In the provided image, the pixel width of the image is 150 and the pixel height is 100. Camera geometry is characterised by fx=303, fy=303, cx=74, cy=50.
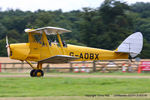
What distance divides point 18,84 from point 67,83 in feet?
6.97

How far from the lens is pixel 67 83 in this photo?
43.9ft

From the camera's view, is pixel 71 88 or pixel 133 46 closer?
pixel 71 88

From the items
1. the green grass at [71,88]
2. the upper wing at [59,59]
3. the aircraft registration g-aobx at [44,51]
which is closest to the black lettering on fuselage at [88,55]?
the aircraft registration g-aobx at [44,51]

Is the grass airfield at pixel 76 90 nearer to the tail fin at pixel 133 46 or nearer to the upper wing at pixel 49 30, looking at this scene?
the upper wing at pixel 49 30

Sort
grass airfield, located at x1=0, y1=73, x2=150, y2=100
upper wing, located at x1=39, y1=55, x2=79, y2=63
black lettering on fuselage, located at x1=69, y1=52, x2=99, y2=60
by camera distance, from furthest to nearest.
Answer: black lettering on fuselage, located at x1=69, y1=52, x2=99, y2=60
upper wing, located at x1=39, y1=55, x2=79, y2=63
grass airfield, located at x1=0, y1=73, x2=150, y2=100

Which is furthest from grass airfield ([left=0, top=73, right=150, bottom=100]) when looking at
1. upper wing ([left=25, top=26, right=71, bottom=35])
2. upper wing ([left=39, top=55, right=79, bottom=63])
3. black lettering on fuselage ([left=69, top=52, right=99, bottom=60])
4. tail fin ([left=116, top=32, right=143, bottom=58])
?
tail fin ([left=116, top=32, right=143, bottom=58])

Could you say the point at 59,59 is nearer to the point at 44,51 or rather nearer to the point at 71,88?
the point at 44,51

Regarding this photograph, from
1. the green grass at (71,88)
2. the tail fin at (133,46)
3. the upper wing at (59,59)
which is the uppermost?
the tail fin at (133,46)

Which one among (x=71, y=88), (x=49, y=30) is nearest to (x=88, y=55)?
(x=49, y=30)

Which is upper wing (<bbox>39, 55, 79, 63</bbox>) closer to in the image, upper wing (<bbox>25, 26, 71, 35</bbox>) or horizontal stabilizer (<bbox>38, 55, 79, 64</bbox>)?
horizontal stabilizer (<bbox>38, 55, 79, 64</bbox>)

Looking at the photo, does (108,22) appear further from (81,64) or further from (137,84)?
(137,84)

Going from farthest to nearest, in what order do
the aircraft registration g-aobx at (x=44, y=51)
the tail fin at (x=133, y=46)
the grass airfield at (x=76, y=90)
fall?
the tail fin at (x=133, y=46), the aircraft registration g-aobx at (x=44, y=51), the grass airfield at (x=76, y=90)

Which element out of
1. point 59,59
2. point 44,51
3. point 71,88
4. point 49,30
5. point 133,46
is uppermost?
point 49,30

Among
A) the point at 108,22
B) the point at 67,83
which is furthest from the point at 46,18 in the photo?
the point at 67,83
